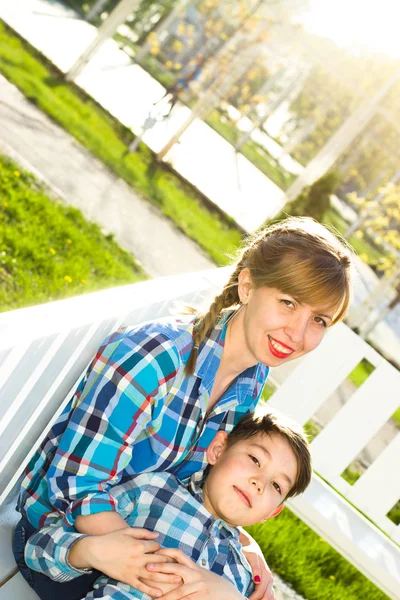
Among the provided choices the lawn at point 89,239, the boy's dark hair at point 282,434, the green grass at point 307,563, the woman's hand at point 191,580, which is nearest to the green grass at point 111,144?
the lawn at point 89,239

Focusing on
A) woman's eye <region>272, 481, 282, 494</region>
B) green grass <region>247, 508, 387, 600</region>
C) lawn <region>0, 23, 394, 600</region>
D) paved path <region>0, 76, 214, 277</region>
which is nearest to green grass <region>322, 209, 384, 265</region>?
lawn <region>0, 23, 394, 600</region>

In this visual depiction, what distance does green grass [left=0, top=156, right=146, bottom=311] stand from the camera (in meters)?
4.69

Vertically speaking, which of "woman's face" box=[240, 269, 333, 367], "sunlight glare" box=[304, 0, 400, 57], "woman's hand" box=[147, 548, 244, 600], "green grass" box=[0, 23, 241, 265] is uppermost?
"sunlight glare" box=[304, 0, 400, 57]

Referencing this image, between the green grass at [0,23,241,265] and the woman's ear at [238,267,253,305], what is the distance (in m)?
6.29

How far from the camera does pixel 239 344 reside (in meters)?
2.45

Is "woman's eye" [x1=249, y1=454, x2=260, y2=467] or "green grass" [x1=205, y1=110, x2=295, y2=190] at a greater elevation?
"green grass" [x1=205, y1=110, x2=295, y2=190]

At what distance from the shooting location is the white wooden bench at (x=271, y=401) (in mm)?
1763

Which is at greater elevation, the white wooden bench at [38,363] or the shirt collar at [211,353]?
the shirt collar at [211,353]

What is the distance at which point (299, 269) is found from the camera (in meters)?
2.29

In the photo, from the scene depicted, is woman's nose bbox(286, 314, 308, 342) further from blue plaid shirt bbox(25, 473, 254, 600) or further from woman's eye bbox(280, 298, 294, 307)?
blue plaid shirt bbox(25, 473, 254, 600)

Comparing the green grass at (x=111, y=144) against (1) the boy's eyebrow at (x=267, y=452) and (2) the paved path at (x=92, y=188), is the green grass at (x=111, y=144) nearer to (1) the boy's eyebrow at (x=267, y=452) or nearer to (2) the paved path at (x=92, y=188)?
(2) the paved path at (x=92, y=188)

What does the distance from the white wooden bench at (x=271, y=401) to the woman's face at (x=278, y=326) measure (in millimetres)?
334

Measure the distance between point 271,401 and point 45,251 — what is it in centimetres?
215

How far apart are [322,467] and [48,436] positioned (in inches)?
85.6
